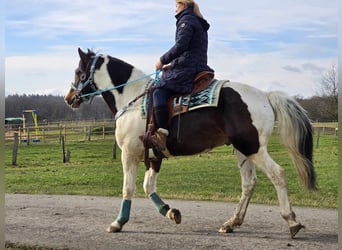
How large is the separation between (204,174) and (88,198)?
477cm

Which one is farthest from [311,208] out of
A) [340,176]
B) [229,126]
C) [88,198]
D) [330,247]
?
[340,176]

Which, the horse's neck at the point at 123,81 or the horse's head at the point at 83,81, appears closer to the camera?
the horse's neck at the point at 123,81

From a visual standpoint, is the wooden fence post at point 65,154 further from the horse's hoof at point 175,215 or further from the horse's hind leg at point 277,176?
the horse's hind leg at point 277,176

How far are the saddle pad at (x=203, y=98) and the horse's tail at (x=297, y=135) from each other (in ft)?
2.49

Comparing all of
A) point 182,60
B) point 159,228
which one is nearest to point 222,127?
point 182,60

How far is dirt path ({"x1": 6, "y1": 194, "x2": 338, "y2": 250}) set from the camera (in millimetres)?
5594

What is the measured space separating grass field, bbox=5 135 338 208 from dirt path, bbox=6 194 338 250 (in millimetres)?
1209

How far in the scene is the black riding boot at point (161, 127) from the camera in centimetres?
586

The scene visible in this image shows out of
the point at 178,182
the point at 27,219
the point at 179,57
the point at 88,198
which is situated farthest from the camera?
the point at 178,182

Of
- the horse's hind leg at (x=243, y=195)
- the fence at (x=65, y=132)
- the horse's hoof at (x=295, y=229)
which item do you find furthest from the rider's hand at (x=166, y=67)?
the fence at (x=65, y=132)

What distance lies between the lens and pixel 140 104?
20.6 feet

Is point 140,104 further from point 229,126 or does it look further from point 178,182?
point 178,182

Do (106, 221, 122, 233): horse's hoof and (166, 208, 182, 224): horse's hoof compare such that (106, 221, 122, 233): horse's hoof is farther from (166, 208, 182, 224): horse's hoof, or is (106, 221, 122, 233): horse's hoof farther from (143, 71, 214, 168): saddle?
(143, 71, 214, 168): saddle

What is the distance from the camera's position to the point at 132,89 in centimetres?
659
